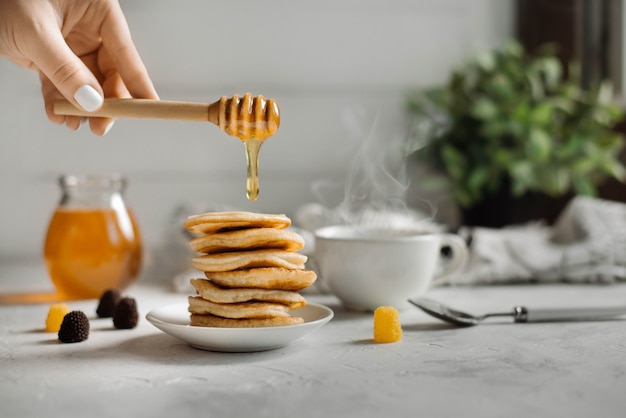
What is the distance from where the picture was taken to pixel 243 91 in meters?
2.28

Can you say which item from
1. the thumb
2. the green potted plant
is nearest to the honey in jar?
the thumb

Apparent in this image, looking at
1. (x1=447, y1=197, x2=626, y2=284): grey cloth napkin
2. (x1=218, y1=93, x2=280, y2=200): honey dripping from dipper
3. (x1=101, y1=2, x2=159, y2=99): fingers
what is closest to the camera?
(x1=218, y1=93, x2=280, y2=200): honey dripping from dipper

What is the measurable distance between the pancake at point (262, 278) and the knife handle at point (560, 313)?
0.40 m

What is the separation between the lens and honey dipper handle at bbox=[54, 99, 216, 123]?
1046mm

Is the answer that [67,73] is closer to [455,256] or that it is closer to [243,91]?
[455,256]

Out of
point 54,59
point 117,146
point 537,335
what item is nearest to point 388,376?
point 537,335

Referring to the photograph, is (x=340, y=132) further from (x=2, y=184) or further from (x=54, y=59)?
(x=54, y=59)

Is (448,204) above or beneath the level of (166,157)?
beneath

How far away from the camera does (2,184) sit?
2.17 metres

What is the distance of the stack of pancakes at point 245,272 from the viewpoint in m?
0.94

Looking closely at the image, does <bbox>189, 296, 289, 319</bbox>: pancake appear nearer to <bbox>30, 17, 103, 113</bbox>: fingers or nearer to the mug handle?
<bbox>30, 17, 103, 113</bbox>: fingers

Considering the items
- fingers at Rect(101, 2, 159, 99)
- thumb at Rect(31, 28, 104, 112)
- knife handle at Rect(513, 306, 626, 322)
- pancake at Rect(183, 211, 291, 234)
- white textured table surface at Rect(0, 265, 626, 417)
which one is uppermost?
fingers at Rect(101, 2, 159, 99)

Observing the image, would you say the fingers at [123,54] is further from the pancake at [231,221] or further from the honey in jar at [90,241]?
the pancake at [231,221]

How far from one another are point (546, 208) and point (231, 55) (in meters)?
1.14
